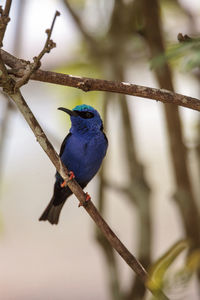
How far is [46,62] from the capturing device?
554 cm

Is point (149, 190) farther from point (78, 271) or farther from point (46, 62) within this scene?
point (78, 271)

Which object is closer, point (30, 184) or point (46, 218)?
point (46, 218)

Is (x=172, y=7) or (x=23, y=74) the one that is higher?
(x=172, y=7)

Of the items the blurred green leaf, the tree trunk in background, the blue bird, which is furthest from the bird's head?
the blurred green leaf

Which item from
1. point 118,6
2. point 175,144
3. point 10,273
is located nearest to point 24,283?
point 10,273

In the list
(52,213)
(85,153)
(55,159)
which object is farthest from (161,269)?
(52,213)

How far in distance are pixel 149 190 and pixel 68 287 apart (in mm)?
3019

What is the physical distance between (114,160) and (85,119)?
3.60 metres

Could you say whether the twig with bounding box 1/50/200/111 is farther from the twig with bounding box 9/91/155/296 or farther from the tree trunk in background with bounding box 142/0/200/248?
the tree trunk in background with bounding box 142/0/200/248

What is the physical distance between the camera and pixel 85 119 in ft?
12.4

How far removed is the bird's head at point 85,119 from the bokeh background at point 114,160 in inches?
9.8

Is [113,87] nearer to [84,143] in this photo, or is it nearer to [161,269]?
[161,269]

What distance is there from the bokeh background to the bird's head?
25 centimetres

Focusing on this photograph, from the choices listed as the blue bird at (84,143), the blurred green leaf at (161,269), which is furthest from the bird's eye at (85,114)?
the blurred green leaf at (161,269)
